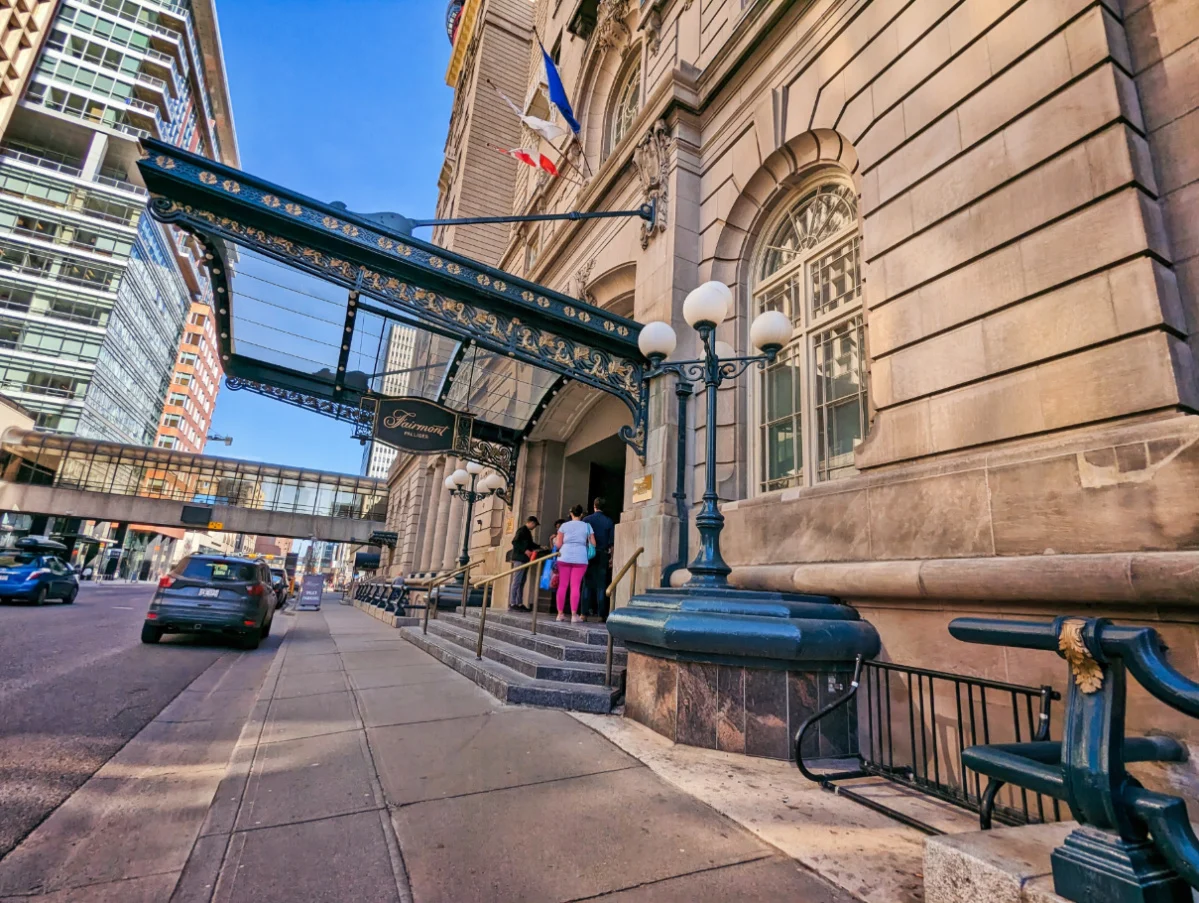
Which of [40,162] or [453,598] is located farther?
[40,162]

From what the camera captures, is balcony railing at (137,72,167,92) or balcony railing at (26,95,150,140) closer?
balcony railing at (26,95,150,140)

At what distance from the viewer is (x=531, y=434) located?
14227 mm

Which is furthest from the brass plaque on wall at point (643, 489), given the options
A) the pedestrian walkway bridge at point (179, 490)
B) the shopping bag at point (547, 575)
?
the pedestrian walkway bridge at point (179, 490)

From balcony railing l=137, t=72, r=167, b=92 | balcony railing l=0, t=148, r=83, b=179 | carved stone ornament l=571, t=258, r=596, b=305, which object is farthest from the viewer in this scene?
balcony railing l=137, t=72, r=167, b=92

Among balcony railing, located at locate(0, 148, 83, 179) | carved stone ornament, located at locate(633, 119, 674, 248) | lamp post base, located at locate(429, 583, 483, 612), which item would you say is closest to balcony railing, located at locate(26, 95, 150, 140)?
balcony railing, located at locate(0, 148, 83, 179)

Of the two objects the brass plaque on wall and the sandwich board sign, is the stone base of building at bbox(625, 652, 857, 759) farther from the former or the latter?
the sandwich board sign

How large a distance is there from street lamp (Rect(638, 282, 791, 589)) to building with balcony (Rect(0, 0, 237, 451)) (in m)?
61.6

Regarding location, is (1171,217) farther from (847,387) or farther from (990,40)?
(847,387)

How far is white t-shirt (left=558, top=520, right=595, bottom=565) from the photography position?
8602mm

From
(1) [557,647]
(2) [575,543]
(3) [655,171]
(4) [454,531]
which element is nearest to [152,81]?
(4) [454,531]

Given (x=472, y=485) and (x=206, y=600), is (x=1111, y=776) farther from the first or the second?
(x=472, y=485)

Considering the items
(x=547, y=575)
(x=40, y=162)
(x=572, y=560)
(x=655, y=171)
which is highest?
(x=40, y=162)

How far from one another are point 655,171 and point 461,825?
9800 mm

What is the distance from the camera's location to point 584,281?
12406 mm
